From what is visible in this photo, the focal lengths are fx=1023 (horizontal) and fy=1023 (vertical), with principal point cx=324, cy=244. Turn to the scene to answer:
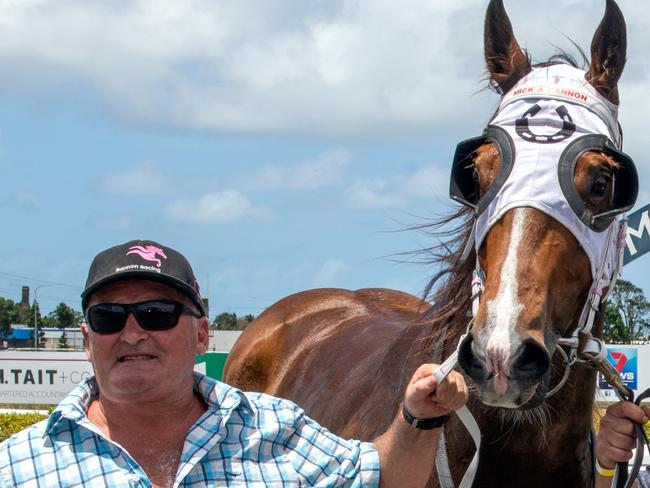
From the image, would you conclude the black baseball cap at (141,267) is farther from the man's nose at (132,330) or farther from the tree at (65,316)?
the tree at (65,316)

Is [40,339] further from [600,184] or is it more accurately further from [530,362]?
[530,362]

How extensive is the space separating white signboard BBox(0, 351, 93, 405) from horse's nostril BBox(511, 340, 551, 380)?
13113mm

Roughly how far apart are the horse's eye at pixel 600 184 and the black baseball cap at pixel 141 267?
3.97 ft

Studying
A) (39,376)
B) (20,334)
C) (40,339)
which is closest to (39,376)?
(39,376)

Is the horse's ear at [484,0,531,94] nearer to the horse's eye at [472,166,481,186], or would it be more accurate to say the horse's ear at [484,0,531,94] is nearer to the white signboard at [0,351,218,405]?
the horse's eye at [472,166,481,186]

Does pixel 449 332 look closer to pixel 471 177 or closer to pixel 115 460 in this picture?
pixel 471 177

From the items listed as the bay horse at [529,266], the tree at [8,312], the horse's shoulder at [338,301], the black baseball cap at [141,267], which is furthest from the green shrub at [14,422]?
the tree at [8,312]

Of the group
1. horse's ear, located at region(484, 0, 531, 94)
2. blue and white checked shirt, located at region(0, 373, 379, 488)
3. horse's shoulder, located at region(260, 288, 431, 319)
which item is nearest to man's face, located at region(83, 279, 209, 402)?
blue and white checked shirt, located at region(0, 373, 379, 488)

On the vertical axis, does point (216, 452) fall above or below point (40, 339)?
below

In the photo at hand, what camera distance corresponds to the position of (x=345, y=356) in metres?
5.23

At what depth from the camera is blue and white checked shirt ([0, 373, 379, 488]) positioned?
2367 millimetres

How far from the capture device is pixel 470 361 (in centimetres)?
269

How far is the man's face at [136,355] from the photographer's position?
97.9 inches

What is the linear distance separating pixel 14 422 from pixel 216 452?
871cm
